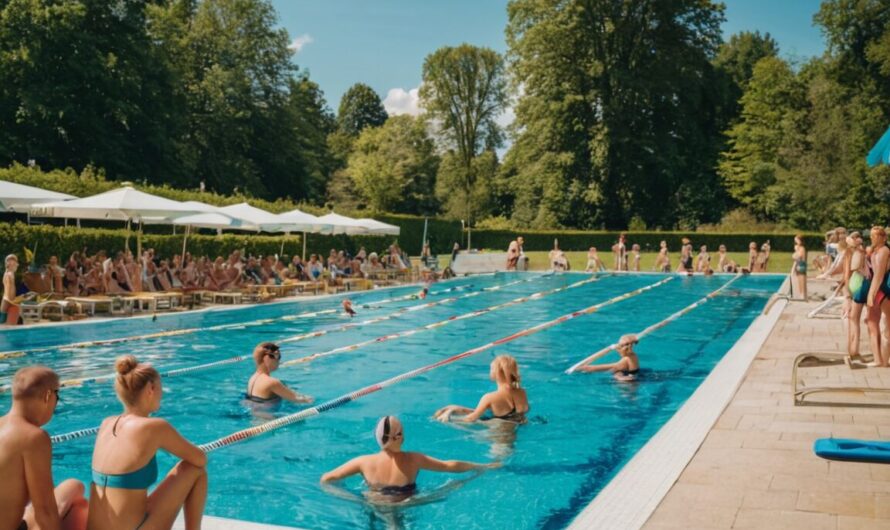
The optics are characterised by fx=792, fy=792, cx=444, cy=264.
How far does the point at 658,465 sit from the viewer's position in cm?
571

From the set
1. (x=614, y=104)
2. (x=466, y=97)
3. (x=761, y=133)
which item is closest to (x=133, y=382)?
(x=614, y=104)

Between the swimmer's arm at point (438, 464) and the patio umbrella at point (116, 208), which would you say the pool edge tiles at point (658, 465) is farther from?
the patio umbrella at point (116, 208)

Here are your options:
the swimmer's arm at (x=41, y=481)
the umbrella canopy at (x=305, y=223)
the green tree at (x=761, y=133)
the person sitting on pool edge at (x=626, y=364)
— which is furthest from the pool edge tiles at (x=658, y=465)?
the green tree at (x=761, y=133)

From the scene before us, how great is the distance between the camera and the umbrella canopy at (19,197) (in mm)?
16239

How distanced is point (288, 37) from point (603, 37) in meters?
21.4

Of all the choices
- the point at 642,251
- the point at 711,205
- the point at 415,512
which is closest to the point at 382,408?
the point at 415,512

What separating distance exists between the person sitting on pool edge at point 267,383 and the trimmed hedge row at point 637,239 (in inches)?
1490

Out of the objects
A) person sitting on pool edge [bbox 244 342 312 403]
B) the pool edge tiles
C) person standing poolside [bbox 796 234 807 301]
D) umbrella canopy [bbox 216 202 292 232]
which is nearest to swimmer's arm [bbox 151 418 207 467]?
the pool edge tiles

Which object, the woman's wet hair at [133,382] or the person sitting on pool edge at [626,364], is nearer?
the woman's wet hair at [133,382]

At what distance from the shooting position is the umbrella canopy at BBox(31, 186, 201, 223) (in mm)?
17016

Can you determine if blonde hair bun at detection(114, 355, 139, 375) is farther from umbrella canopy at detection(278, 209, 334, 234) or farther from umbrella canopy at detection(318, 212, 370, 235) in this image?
umbrella canopy at detection(318, 212, 370, 235)

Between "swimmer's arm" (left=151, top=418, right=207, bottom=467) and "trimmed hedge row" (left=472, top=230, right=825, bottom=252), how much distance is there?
139 feet

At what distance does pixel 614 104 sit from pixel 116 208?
1523 inches

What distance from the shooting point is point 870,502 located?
183 inches
